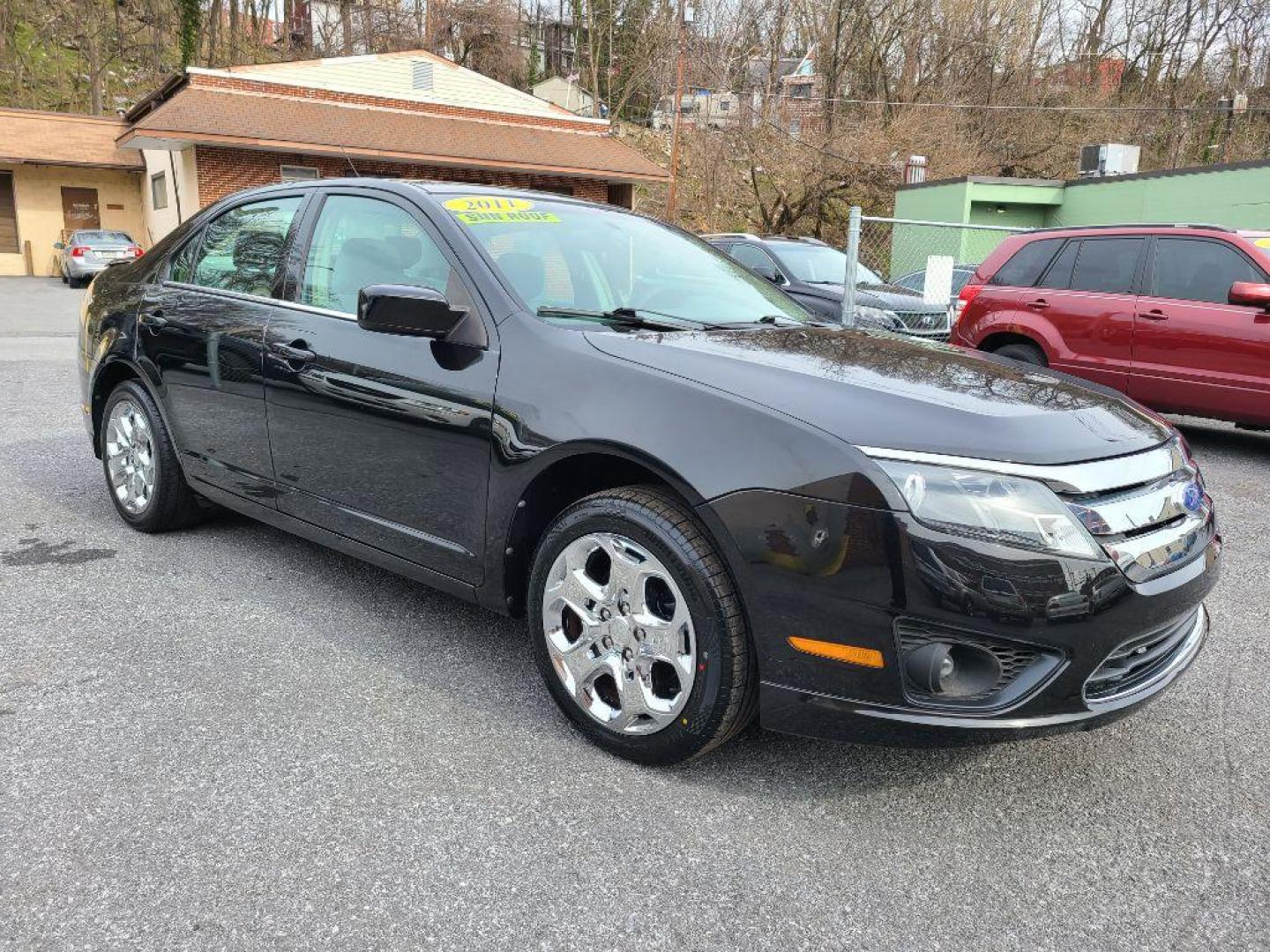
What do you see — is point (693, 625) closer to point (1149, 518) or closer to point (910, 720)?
point (910, 720)

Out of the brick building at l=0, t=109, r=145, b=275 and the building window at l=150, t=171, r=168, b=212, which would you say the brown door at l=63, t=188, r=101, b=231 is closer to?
the brick building at l=0, t=109, r=145, b=275

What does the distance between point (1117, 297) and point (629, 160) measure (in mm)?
21500

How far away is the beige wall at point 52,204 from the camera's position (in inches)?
1195

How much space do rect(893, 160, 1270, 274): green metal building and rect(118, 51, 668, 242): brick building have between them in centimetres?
759

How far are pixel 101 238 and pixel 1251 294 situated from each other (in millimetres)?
26303

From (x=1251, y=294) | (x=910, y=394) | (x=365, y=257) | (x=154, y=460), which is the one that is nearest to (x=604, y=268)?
(x=365, y=257)

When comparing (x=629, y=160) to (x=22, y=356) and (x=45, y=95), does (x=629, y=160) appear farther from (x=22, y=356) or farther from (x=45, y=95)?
(x=45, y=95)

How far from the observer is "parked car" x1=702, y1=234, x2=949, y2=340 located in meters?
10.4

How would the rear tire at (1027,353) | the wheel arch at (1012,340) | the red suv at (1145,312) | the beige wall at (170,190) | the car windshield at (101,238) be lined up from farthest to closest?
the car windshield at (101,238)
the beige wall at (170,190)
the rear tire at (1027,353)
the wheel arch at (1012,340)
the red suv at (1145,312)

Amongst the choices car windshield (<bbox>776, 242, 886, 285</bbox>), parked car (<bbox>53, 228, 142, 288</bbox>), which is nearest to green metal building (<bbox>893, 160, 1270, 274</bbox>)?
car windshield (<bbox>776, 242, 886, 285</bbox>)

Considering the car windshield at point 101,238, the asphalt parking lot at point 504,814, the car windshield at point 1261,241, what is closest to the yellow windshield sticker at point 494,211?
the asphalt parking lot at point 504,814

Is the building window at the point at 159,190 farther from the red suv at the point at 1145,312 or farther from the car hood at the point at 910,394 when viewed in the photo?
the car hood at the point at 910,394

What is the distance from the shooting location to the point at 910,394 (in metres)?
2.46

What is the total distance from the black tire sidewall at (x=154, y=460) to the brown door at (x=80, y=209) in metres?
31.8
